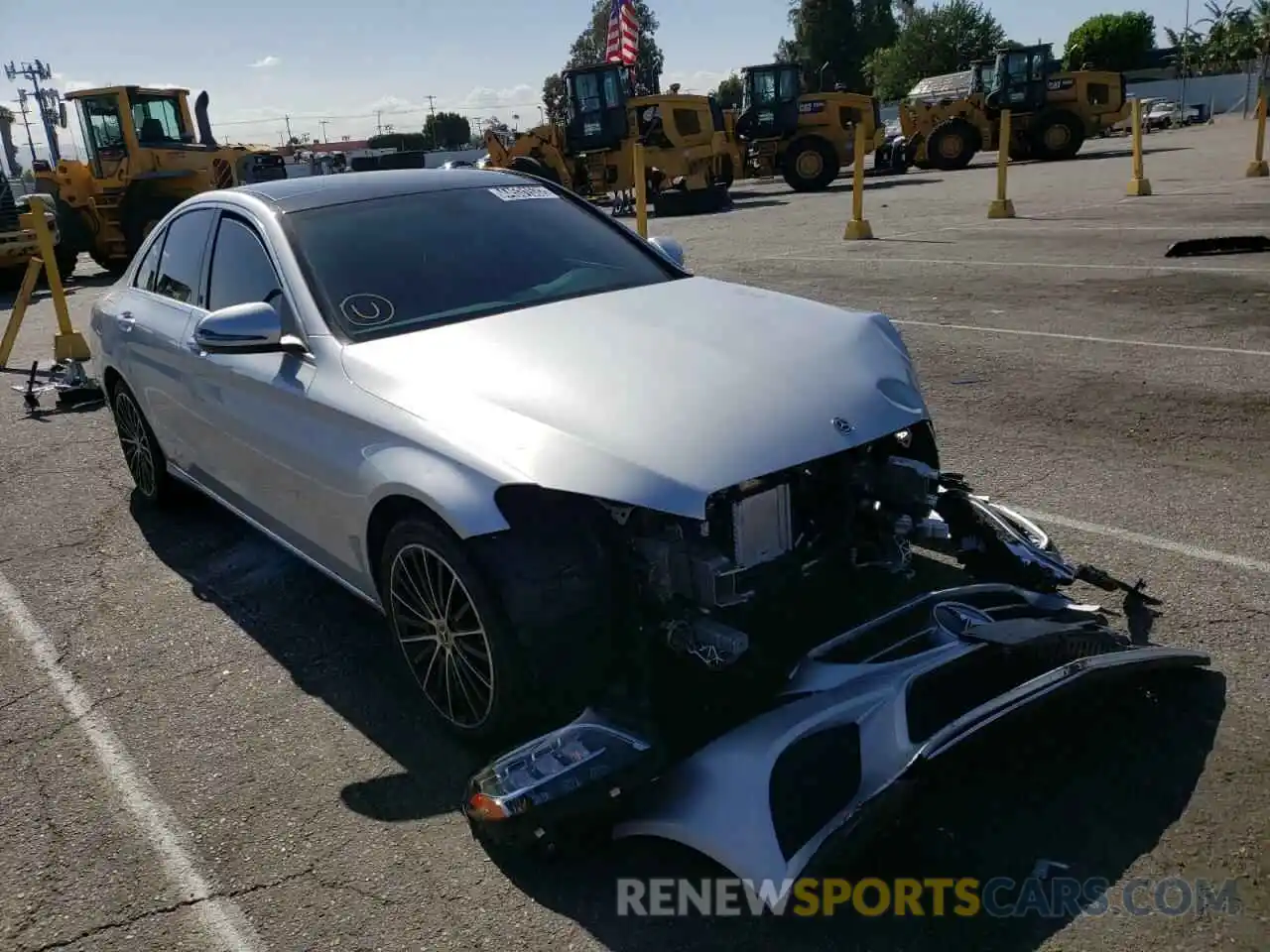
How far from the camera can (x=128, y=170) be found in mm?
18703

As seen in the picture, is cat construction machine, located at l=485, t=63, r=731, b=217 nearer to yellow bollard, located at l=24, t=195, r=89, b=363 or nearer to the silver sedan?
yellow bollard, located at l=24, t=195, r=89, b=363

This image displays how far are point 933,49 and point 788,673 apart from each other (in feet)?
305

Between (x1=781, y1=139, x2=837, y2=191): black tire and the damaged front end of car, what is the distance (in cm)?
2546

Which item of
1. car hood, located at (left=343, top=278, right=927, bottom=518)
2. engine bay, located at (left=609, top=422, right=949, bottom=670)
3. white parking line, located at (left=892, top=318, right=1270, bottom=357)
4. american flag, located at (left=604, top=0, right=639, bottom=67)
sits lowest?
white parking line, located at (left=892, top=318, right=1270, bottom=357)

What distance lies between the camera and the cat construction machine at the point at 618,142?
80.0 ft

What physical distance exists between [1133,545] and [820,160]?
24.9m

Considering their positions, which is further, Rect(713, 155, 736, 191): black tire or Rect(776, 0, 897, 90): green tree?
Rect(776, 0, 897, 90): green tree

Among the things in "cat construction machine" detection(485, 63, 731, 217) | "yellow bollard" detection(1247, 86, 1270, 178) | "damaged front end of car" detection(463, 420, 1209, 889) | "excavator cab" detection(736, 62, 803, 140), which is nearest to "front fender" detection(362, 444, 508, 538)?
"damaged front end of car" detection(463, 420, 1209, 889)

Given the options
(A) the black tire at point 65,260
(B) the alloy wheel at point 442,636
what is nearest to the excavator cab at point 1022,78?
(A) the black tire at point 65,260

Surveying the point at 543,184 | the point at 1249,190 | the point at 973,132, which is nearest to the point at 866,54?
the point at 973,132

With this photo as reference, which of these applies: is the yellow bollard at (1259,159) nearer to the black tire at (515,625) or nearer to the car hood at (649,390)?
the car hood at (649,390)

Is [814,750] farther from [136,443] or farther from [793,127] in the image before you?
[793,127]

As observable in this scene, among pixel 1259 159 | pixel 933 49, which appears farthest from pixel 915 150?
pixel 933 49

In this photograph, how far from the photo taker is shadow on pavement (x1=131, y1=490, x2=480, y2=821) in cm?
321
